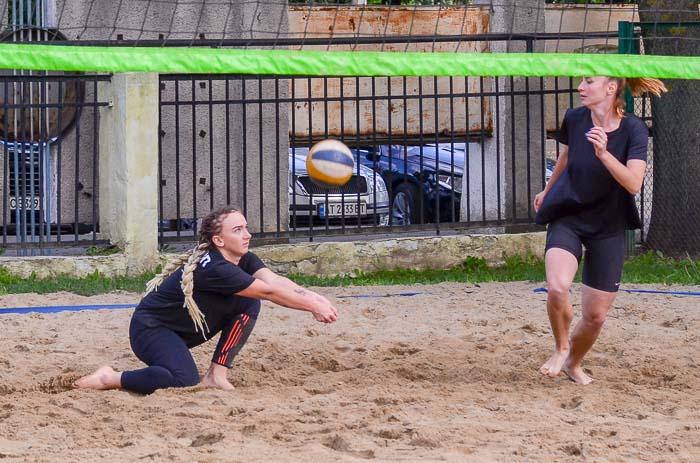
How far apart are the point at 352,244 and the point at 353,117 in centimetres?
237

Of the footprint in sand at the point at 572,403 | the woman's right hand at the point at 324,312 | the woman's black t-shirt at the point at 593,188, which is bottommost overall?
the footprint in sand at the point at 572,403

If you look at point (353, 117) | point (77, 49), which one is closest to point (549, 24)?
point (353, 117)

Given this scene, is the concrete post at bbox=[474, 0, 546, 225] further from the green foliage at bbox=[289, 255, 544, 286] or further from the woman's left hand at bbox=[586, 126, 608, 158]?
the woman's left hand at bbox=[586, 126, 608, 158]

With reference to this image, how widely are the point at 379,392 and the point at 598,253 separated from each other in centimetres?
133

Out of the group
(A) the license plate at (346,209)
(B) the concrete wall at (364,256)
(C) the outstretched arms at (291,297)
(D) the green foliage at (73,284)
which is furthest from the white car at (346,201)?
(C) the outstretched arms at (291,297)

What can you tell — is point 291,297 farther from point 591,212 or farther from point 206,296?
point 591,212

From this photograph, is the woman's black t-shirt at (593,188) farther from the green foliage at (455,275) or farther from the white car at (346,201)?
the white car at (346,201)

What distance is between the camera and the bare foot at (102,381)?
566 cm

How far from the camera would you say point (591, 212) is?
5828 mm

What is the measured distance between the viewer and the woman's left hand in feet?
17.9

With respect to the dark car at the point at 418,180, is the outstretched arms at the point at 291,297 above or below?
below

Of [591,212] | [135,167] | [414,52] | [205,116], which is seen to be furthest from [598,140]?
[205,116]

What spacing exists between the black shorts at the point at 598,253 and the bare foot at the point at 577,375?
1.54 feet

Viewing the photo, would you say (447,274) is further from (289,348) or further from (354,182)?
(289,348)
